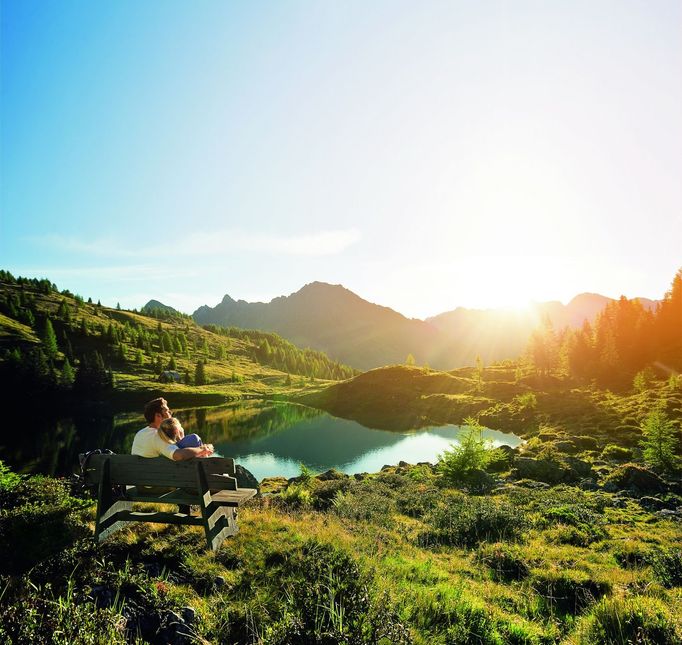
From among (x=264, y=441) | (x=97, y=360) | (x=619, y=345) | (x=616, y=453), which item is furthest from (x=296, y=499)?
(x=97, y=360)

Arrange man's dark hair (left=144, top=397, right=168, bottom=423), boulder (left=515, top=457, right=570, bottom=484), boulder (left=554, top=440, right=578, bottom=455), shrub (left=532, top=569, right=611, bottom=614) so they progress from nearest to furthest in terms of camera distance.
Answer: shrub (left=532, top=569, right=611, bottom=614) < man's dark hair (left=144, top=397, right=168, bottom=423) < boulder (left=515, top=457, right=570, bottom=484) < boulder (left=554, top=440, right=578, bottom=455)

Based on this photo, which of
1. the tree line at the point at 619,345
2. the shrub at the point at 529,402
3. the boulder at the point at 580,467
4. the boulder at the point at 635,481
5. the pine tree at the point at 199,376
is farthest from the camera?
the pine tree at the point at 199,376

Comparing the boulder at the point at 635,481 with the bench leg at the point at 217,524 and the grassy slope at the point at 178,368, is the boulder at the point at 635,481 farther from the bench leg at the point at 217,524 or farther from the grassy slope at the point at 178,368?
the grassy slope at the point at 178,368

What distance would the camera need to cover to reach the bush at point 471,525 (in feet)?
41.9

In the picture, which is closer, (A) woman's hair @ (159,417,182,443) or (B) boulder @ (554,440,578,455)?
(A) woman's hair @ (159,417,182,443)

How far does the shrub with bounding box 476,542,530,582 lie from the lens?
9539mm

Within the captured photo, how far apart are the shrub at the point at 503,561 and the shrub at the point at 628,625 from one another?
11.7ft

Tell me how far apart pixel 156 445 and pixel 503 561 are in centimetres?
993

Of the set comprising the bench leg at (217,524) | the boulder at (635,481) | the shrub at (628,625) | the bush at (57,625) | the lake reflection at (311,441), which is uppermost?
the bush at (57,625)

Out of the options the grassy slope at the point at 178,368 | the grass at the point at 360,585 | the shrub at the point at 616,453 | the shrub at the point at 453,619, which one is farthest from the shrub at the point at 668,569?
the grassy slope at the point at 178,368

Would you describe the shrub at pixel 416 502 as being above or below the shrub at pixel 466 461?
above

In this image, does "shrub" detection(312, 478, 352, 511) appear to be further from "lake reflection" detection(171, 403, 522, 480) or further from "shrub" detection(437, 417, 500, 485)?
"lake reflection" detection(171, 403, 522, 480)

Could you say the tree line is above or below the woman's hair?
below

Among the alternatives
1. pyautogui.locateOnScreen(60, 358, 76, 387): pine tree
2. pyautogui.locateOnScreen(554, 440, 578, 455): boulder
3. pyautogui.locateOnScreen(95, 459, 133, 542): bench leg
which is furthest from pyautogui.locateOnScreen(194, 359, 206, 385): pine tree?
pyautogui.locateOnScreen(95, 459, 133, 542): bench leg
